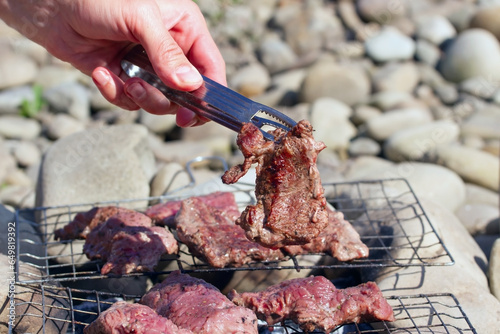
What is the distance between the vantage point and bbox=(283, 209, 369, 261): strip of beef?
3.92 m

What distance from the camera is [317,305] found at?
11.2 ft

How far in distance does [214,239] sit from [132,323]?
1.12 metres

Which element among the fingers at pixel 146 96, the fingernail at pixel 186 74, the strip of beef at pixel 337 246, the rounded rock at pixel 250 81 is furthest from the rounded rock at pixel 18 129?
the strip of beef at pixel 337 246

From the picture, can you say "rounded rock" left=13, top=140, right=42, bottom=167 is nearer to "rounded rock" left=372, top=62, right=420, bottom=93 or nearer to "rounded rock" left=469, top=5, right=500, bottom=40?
"rounded rock" left=372, top=62, right=420, bottom=93

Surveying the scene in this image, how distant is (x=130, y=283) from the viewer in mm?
4250

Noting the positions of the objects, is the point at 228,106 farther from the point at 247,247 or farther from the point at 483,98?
the point at 483,98

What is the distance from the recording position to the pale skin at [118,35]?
3594mm

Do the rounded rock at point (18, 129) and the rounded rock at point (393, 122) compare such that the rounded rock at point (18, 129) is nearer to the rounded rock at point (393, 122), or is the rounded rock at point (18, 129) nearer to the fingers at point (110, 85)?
the fingers at point (110, 85)

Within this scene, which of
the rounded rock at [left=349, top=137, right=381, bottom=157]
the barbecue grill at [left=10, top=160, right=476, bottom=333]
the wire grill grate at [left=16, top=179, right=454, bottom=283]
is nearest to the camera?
the barbecue grill at [left=10, top=160, right=476, bottom=333]

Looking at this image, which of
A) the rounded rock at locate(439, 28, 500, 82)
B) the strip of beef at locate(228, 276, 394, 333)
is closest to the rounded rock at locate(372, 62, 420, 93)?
the rounded rock at locate(439, 28, 500, 82)

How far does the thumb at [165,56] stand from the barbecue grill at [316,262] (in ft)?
4.47

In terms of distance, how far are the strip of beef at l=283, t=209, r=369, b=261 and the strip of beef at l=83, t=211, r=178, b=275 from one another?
1011 millimetres

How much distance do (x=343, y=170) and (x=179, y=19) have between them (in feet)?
13.2

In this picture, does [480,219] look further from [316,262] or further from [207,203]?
[207,203]
